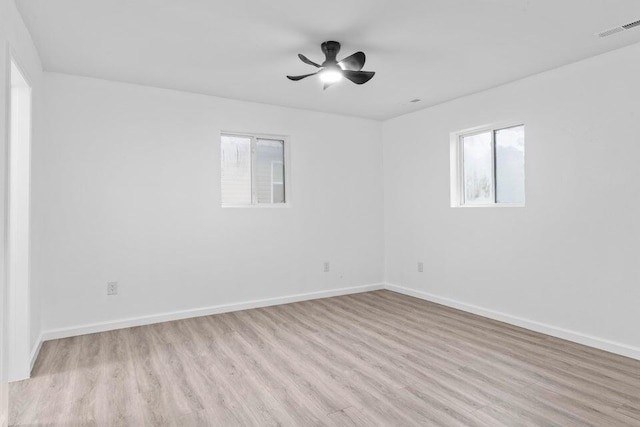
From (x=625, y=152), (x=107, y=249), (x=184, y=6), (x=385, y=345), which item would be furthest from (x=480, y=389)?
(x=107, y=249)

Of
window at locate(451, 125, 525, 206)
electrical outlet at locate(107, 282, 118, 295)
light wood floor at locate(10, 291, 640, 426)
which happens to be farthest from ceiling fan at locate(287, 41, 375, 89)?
electrical outlet at locate(107, 282, 118, 295)

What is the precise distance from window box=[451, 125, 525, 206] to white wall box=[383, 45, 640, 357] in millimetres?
142

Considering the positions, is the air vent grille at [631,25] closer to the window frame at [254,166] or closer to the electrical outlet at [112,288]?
the window frame at [254,166]

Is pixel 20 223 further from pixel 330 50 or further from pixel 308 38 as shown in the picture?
pixel 330 50

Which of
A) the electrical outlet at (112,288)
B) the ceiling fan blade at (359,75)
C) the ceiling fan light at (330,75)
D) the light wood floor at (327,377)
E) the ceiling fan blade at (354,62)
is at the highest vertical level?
the ceiling fan blade at (354,62)

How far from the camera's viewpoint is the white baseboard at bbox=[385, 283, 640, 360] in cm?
305

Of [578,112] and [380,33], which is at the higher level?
[380,33]

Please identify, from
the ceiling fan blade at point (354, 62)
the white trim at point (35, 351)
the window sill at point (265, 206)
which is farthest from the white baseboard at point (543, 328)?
the white trim at point (35, 351)

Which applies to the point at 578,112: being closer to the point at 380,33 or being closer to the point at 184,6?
the point at 380,33

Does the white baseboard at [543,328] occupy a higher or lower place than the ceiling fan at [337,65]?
lower

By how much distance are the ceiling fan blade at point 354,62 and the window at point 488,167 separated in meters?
2.01

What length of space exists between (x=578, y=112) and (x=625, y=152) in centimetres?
52

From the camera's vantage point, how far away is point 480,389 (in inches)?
97.7

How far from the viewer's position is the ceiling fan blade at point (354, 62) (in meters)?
2.86
